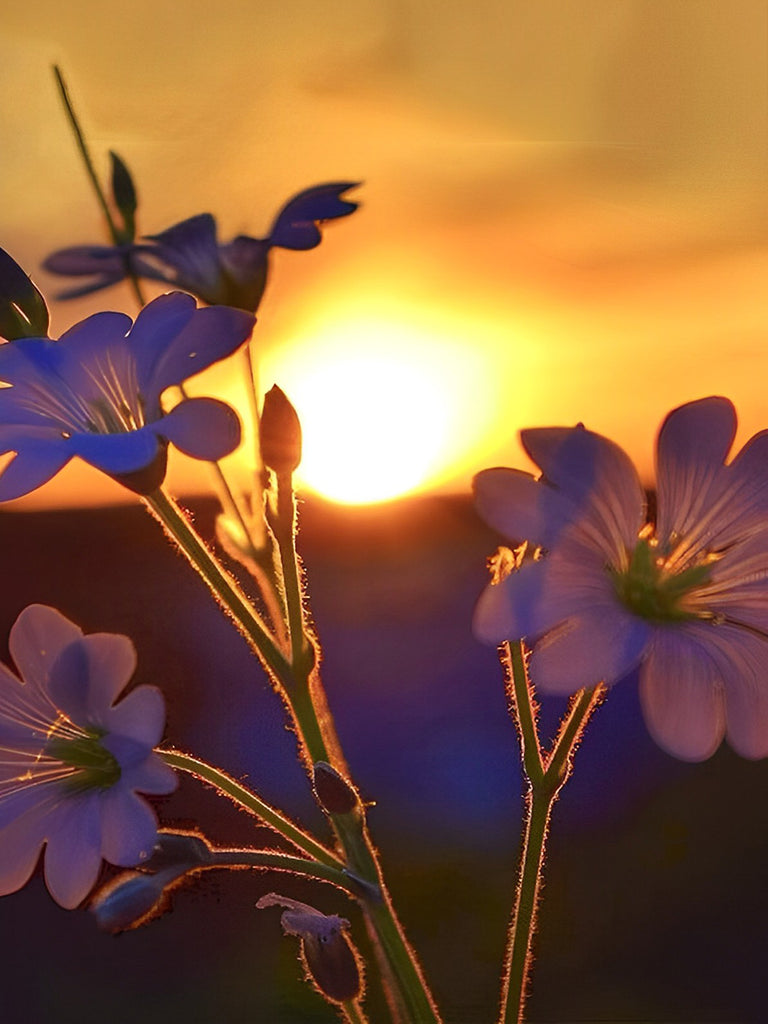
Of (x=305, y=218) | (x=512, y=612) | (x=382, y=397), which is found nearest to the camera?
(x=512, y=612)

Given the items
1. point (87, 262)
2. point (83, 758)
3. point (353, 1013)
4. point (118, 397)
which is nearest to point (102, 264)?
point (87, 262)

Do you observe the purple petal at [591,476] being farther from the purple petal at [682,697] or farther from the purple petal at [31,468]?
the purple petal at [31,468]

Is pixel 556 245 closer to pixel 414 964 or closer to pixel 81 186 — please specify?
pixel 81 186

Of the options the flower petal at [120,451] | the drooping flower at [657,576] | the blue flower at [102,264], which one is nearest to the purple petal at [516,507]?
the drooping flower at [657,576]

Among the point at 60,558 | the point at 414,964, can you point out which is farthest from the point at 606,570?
the point at 60,558

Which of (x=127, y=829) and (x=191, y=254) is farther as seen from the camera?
(x=191, y=254)

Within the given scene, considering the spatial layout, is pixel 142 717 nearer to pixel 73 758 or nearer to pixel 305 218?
pixel 73 758
